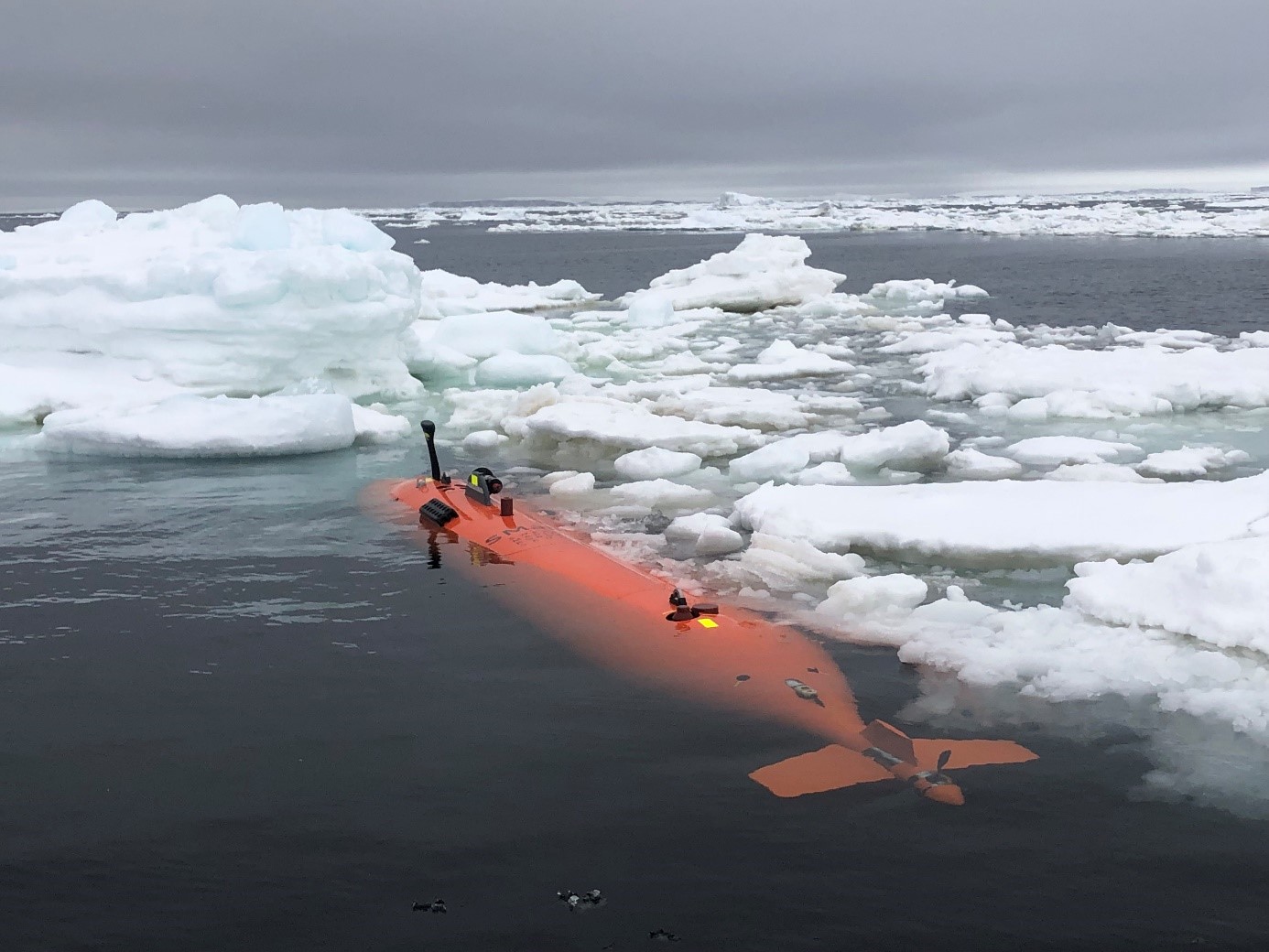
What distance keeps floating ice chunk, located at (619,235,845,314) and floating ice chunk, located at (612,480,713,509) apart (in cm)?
2182

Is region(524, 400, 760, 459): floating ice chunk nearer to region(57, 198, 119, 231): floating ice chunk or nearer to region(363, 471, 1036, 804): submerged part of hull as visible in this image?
region(363, 471, 1036, 804): submerged part of hull

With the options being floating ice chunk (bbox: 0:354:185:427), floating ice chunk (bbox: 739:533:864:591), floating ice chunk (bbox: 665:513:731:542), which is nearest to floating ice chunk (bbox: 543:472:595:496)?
floating ice chunk (bbox: 665:513:731:542)

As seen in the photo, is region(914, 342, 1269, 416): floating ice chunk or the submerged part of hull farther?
region(914, 342, 1269, 416): floating ice chunk

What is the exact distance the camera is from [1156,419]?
640 inches

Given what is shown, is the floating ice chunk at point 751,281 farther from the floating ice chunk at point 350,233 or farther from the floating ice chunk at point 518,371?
the floating ice chunk at point 350,233

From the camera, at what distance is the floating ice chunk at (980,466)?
13.1 m

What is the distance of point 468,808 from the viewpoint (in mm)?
6242

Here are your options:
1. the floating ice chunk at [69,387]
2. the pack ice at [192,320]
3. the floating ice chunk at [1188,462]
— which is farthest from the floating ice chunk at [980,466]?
the floating ice chunk at [69,387]

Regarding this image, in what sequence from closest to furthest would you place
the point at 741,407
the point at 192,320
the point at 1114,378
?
1. the point at 741,407
2. the point at 192,320
3. the point at 1114,378

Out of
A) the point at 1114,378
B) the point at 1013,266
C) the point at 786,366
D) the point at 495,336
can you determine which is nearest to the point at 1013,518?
the point at 1114,378

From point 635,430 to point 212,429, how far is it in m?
5.71

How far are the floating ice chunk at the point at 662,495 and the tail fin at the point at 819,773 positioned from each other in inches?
222

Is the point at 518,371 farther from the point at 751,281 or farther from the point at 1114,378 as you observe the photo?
the point at 751,281

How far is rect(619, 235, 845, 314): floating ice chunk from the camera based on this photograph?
34719 millimetres
